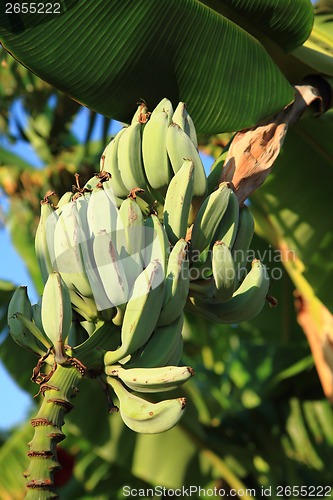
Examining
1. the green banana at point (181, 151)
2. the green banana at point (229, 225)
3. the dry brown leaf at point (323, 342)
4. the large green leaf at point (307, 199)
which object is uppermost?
the green banana at point (181, 151)

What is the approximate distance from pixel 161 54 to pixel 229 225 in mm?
415

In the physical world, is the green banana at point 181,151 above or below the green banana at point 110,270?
above

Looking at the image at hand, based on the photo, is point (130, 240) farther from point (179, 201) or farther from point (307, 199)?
point (307, 199)

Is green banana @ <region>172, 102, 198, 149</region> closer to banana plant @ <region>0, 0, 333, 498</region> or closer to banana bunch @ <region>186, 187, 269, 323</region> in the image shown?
banana plant @ <region>0, 0, 333, 498</region>

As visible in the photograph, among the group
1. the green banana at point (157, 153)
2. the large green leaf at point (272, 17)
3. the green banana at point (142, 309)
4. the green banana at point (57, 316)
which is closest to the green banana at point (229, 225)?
the green banana at point (157, 153)

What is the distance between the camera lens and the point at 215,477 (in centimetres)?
250

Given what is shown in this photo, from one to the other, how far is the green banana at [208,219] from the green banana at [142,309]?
0.65ft

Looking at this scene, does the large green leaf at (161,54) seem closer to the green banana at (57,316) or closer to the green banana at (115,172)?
the green banana at (115,172)

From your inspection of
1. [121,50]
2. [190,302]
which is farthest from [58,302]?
[121,50]

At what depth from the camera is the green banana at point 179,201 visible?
41.6 inches

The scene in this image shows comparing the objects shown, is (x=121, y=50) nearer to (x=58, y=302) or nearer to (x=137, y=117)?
(x=137, y=117)

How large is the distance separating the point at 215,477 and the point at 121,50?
182 centimetres

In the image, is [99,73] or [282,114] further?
[282,114]

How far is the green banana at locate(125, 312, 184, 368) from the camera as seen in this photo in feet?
3.06
